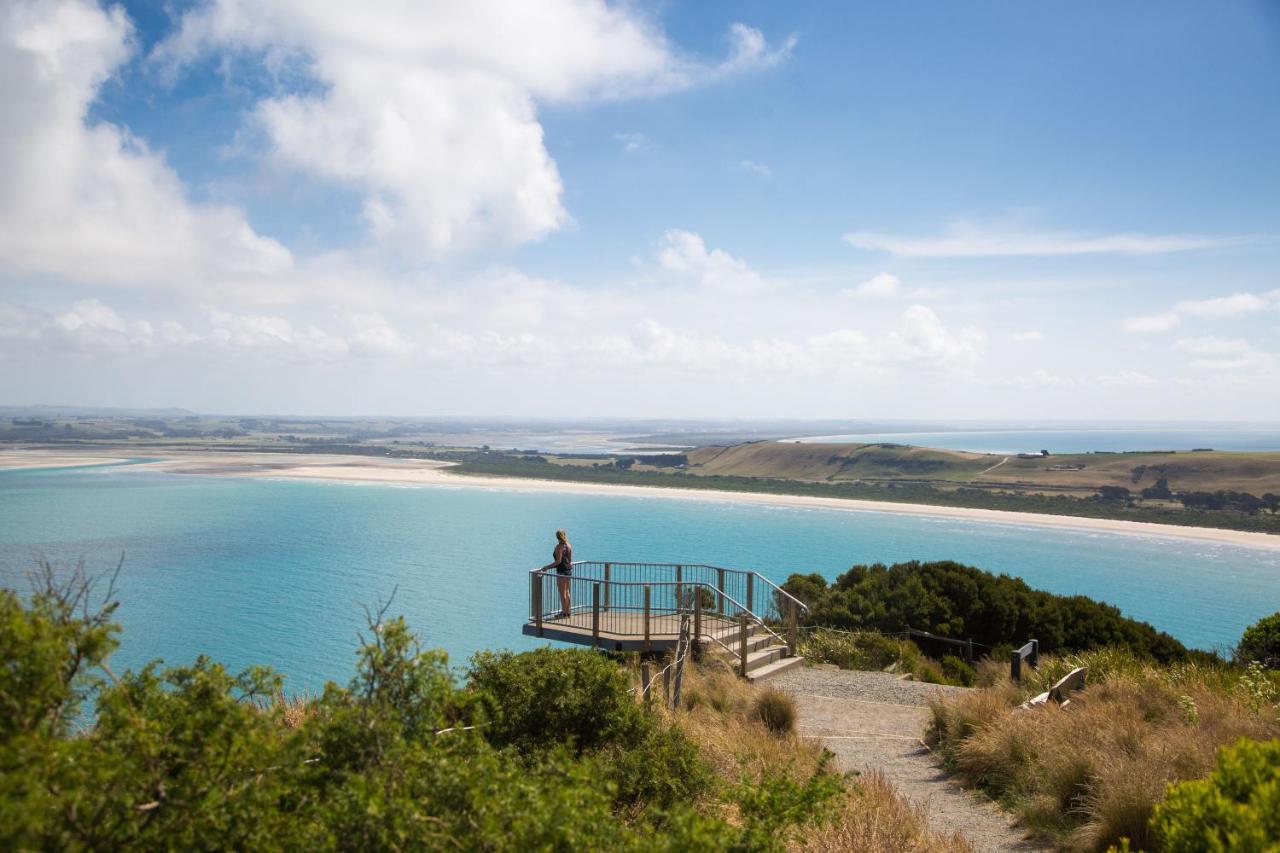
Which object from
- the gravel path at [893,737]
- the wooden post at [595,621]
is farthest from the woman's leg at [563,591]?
the gravel path at [893,737]

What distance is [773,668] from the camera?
15.1 meters

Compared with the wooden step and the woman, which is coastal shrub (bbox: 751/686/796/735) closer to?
the wooden step

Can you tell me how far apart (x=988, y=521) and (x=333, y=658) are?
68.7 meters

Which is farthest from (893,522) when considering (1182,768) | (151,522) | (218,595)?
(1182,768)

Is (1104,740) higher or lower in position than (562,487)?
higher

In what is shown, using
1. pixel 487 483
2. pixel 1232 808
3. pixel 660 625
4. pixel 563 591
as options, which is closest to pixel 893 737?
pixel 660 625

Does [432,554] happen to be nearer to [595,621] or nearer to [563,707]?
[595,621]

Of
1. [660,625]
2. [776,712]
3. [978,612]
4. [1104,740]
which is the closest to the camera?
[1104,740]

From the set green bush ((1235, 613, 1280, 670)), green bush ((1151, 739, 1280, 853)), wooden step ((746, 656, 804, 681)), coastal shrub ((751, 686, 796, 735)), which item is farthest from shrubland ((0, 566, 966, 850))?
green bush ((1235, 613, 1280, 670))

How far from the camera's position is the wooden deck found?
1462 centimetres

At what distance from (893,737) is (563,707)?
5.69 meters

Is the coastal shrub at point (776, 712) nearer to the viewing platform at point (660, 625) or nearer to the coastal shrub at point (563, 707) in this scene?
the coastal shrub at point (563, 707)

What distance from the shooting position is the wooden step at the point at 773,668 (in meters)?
14.6

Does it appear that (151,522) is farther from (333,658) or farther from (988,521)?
(988,521)
